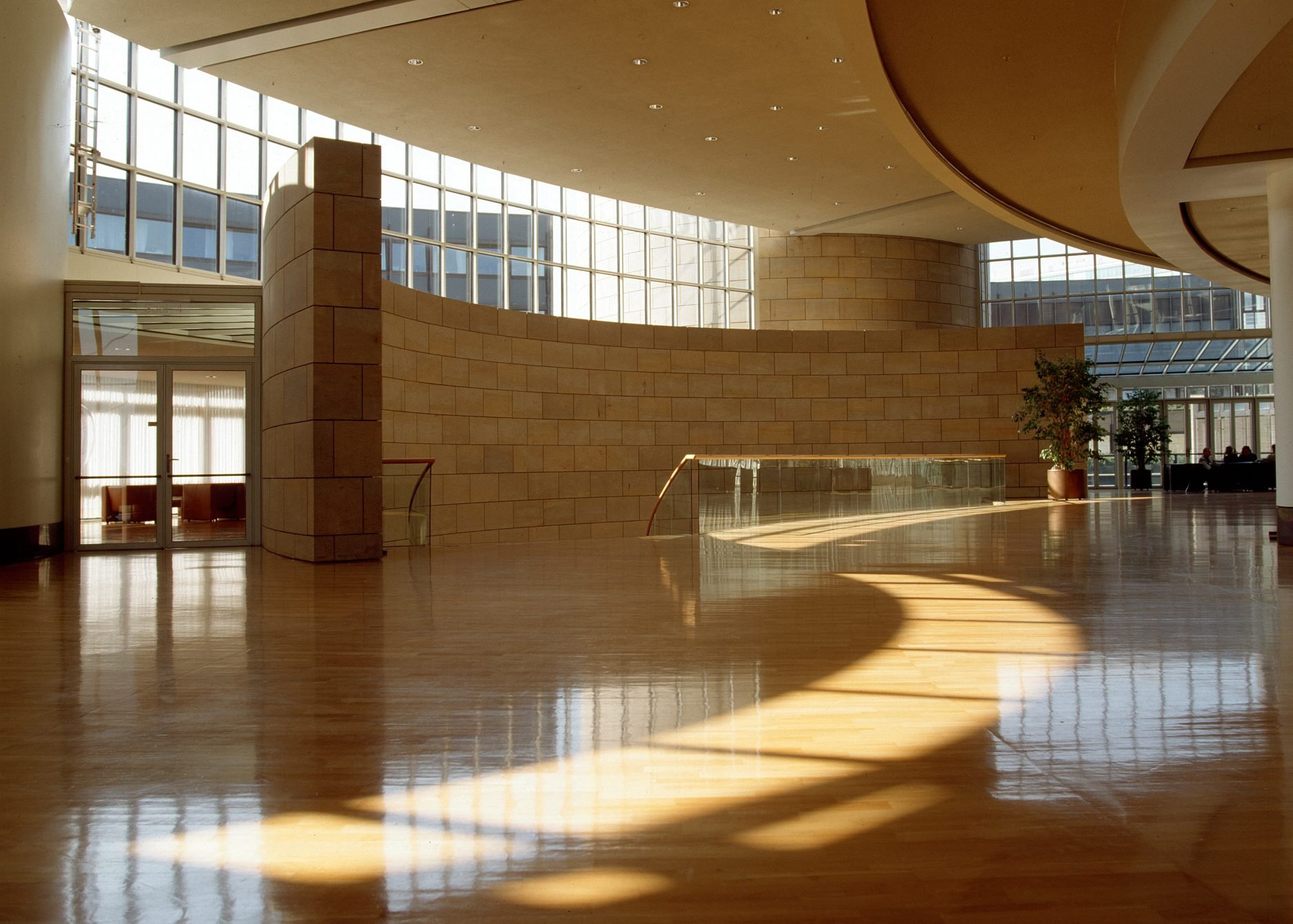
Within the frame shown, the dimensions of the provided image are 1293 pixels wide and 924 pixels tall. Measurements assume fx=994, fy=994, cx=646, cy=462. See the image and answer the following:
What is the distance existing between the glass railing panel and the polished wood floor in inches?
155

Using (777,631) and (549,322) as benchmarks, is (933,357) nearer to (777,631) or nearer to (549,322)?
(549,322)

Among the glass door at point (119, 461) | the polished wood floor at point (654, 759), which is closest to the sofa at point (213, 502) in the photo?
the glass door at point (119, 461)

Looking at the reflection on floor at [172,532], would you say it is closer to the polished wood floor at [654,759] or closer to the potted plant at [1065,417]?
the polished wood floor at [654,759]

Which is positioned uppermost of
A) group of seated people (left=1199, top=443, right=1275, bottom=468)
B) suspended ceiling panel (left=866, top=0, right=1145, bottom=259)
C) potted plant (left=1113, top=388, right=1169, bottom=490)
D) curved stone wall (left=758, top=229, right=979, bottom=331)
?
curved stone wall (left=758, top=229, right=979, bottom=331)

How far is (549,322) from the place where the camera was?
18766mm

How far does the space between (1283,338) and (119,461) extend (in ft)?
43.6

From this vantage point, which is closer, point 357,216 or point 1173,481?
point 357,216

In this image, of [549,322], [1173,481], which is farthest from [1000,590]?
[1173,481]

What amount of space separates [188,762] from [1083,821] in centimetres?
270

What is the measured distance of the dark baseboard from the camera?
32.8 feet

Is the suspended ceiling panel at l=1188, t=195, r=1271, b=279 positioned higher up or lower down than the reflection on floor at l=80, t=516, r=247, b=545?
higher up

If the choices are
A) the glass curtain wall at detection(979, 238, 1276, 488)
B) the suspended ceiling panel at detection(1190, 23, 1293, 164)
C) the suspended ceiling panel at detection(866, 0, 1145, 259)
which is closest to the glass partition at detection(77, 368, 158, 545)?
the suspended ceiling panel at detection(866, 0, 1145, 259)

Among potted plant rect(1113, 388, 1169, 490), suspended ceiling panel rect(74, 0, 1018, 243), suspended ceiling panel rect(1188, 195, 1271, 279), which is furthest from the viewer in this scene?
potted plant rect(1113, 388, 1169, 490)

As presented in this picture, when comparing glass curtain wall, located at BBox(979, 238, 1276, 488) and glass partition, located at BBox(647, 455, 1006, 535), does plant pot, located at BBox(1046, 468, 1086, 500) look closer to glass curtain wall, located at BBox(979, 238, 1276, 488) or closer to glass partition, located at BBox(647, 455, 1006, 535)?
glass partition, located at BBox(647, 455, 1006, 535)
